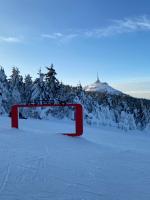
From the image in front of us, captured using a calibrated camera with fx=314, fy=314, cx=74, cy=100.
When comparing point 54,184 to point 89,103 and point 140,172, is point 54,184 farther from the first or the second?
point 89,103

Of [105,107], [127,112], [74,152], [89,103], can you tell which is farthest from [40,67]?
[127,112]

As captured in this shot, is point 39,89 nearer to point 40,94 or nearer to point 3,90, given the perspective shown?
point 40,94

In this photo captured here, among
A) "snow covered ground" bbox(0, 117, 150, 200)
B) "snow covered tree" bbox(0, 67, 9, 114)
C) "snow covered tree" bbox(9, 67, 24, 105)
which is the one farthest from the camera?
"snow covered tree" bbox(9, 67, 24, 105)

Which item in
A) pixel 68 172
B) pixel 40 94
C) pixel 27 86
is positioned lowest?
pixel 68 172

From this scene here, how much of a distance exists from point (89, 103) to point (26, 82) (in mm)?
33085

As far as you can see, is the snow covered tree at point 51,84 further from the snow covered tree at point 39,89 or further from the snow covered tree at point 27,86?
the snow covered tree at point 27,86

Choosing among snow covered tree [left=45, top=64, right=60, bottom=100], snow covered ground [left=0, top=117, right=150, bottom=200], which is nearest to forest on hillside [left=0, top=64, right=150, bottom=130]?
snow covered tree [left=45, top=64, right=60, bottom=100]

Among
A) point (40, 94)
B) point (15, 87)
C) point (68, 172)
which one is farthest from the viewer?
point (15, 87)

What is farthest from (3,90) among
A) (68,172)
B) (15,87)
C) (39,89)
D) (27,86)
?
(68,172)

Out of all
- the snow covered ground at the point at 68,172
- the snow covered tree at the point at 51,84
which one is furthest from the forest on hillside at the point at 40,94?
the snow covered ground at the point at 68,172

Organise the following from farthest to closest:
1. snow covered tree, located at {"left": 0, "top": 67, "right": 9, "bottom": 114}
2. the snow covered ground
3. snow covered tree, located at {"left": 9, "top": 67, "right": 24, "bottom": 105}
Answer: snow covered tree, located at {"left": 9, "top": 67, "right": 24, "bottom": 105} → snow covered tree, located at {"left": 0, "top": 67, "right": 9, "bottom": 114} → the snow covered ground

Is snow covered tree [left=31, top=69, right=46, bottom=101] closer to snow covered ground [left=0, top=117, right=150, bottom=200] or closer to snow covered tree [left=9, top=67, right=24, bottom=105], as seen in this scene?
snow covered tree [left=9, top=67, right=24, bottom=105]

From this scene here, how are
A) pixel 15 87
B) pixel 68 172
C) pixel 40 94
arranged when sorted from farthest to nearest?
pixel 15 87 → pixel 40 94 → pixel 68 172

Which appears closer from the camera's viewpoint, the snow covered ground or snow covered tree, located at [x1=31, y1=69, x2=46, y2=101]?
the snow covered ground
